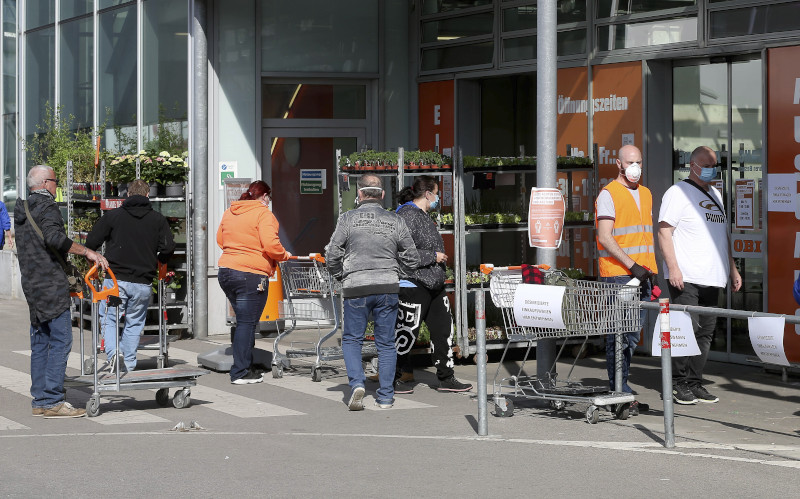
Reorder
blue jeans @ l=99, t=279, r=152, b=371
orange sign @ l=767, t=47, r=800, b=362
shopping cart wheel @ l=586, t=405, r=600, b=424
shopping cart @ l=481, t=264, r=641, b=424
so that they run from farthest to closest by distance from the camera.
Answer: orange sign @ l=767, t=47, r=800, b=362 < blue jeans @ l=99, t=279, r=152, b=371 < shopping cart wheel @ l=586, t=405, r=600, b=424 < shopping cart @ l=481, t=264, r=641, b=424

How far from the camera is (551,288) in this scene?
8922mm

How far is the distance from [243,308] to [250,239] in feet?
2.13

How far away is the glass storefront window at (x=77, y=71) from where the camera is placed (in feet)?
64.6

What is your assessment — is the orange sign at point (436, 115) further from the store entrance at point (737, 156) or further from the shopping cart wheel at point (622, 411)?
the shopping cart wheel at point (622, 411)

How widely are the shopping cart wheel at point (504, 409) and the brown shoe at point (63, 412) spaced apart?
10.7 feet

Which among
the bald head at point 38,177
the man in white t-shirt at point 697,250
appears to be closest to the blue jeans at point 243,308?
the bald head at point 38,177

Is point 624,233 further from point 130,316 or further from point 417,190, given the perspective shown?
point 130,316

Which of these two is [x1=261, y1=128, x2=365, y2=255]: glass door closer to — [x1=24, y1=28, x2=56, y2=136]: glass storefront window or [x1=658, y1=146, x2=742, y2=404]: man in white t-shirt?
[x1=24, y1=28, x2=56, y2=136]: glass storefront window

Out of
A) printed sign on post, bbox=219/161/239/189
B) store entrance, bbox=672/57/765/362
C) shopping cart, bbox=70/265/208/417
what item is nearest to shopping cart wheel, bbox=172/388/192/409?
shopping cart, bbox=70/265/208/417

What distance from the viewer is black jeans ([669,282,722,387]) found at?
10.2 meters

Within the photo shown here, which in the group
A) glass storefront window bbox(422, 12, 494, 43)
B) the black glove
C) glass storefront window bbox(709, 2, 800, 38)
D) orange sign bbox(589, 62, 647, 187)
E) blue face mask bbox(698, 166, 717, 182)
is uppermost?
glass storefront window bbox(422, 12, 494, 43)

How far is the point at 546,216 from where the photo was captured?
10.0 m

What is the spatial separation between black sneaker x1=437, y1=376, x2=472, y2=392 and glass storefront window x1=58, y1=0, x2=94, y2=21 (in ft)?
37.0

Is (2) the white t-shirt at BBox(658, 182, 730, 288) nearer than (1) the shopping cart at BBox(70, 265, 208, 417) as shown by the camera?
No
